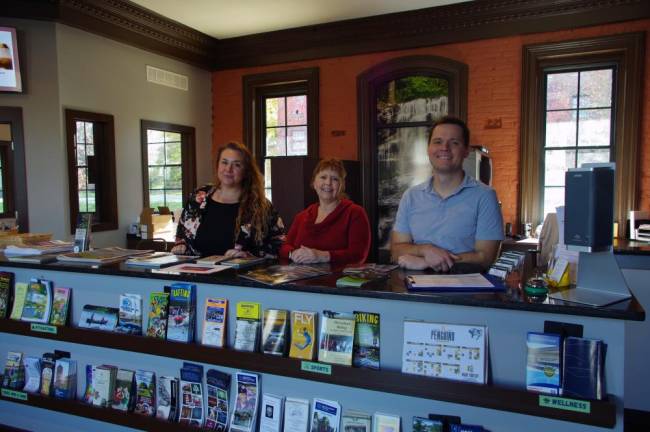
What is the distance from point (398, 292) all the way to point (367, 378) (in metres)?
0.34

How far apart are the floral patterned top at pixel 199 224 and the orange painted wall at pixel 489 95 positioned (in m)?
3.34

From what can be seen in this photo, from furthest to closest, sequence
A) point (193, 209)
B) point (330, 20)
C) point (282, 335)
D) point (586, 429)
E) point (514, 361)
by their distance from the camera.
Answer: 1. point (330, 20)
2. point (193, 209)
3. point (282, 335)
4. point (514, 361)
5. point (586, 429)

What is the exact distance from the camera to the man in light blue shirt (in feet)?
7.73

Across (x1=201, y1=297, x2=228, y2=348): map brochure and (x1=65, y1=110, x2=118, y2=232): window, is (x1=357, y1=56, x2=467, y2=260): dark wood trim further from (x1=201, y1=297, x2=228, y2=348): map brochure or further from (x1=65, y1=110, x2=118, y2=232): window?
(x1=201, y1=297, x2=228, y2=348): map brochure

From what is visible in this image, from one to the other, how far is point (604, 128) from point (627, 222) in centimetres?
103

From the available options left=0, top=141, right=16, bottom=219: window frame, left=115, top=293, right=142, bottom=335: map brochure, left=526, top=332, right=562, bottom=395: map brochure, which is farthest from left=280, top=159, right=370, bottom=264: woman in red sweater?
left=0, top=141, right=16, bottom=219: window frame

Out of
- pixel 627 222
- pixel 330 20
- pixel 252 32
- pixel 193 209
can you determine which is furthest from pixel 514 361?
pixel 252 32

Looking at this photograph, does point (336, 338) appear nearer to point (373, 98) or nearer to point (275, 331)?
point (275, 331)

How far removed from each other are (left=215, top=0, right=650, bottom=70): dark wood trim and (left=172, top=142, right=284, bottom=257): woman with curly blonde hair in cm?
364

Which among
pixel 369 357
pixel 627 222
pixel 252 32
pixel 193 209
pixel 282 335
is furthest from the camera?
pixel 252 32

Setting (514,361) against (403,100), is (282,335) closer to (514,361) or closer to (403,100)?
(514,361)

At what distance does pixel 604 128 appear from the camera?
16.6ft

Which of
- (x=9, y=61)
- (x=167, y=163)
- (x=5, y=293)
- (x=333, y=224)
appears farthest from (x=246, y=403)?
(x=167, y=163)

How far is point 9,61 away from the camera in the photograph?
15.2ft
